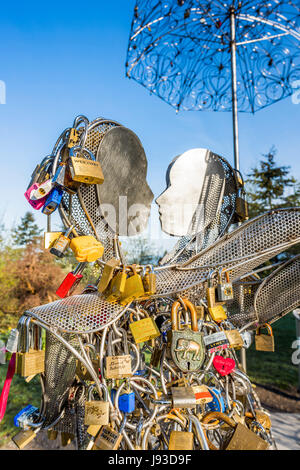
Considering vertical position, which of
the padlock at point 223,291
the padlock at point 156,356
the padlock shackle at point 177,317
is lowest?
the padlock at point 156,356

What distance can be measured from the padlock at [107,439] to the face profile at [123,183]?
1.00 m

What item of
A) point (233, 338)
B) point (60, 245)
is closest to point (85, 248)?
point (60, 245)

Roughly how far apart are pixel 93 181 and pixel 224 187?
1260mm

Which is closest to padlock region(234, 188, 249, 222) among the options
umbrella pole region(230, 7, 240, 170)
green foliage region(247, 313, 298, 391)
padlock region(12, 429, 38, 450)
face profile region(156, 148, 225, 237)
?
face profile region(156, 148, 225, 237)

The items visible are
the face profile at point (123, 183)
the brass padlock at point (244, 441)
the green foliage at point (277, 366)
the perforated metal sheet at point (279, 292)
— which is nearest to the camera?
the brass padlock at point (244, 441)

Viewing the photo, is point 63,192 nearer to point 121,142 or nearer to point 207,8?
point 121,142

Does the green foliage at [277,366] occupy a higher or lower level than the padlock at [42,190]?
lower

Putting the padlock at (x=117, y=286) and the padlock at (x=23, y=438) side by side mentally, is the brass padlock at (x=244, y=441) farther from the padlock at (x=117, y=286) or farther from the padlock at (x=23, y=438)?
the padlock at (x=23, y=438)

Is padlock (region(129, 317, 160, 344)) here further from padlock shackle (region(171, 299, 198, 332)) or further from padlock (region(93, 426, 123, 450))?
padlock (region(93, 426, 123, 450))

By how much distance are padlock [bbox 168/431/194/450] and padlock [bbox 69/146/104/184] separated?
4.23 feet

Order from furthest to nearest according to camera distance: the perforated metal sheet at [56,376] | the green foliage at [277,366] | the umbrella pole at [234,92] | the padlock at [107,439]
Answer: the green foliage at [277,366] → the umbrella pole at [234,92] → the perforated metal sheet at [56,376] → the padlock at [107,439]

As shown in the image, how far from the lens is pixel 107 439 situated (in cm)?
151

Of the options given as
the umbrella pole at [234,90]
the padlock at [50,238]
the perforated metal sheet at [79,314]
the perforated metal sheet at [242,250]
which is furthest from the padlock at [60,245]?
the umbrella pole at [234,90]

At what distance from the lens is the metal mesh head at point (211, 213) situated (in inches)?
102
